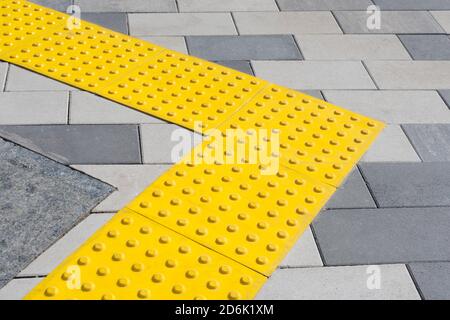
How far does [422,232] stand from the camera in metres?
3.65

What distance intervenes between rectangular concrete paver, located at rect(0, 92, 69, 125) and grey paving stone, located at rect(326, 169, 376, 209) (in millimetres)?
1867

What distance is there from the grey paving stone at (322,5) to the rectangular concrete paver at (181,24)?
649 mm

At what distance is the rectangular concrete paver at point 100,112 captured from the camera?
4457 mm

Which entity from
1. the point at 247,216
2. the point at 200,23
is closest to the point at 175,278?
the point at 247,216

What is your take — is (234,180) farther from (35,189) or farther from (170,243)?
(35,189)

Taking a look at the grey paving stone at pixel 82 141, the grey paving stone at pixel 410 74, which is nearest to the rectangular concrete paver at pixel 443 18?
the grey paving stone at pixel 410 74

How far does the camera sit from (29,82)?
190 inches

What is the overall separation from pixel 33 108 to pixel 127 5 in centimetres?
203

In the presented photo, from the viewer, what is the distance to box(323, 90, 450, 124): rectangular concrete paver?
4781mm

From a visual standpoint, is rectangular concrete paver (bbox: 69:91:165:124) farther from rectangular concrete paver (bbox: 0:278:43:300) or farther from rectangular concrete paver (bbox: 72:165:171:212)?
rectangular concrete paver (bbox: 0:278:43:300)

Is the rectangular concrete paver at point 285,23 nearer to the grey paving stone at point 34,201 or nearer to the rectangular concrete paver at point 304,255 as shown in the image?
the grey paving stone at point 34,201

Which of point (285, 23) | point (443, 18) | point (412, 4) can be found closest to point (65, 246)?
point (285, 23)
